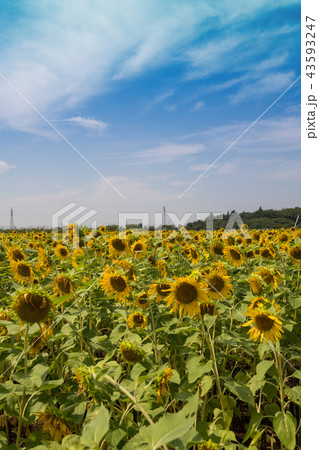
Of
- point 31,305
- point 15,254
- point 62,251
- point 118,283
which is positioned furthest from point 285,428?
point 62,251

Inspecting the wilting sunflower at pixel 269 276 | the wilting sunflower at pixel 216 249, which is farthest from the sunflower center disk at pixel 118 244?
the wilting sunflower at pixel 269 276

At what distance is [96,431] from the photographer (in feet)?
3.28

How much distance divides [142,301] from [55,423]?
1.76 m

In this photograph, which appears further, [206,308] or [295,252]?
[295,252]

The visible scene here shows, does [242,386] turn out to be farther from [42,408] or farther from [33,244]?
[33,244]

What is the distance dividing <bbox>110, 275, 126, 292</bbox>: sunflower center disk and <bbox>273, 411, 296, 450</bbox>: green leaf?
1863 millimetres

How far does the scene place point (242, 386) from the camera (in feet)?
7.81

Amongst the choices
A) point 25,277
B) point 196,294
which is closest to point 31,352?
point 25,277

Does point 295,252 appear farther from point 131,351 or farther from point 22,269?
point 22,269

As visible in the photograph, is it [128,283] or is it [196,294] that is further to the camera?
[128,283]

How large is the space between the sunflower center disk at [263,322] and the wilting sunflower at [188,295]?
495 mm

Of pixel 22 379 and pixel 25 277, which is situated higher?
pixel 25 277

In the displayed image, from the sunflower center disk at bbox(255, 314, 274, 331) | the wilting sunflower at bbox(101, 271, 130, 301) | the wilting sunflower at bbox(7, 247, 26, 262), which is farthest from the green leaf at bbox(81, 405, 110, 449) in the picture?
the wilting sunflower at bbox(7, 247, 26, 262)

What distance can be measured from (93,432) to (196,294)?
196cm
